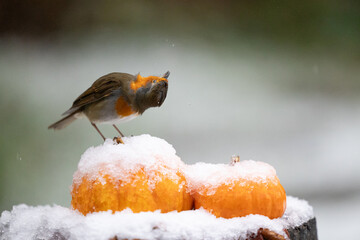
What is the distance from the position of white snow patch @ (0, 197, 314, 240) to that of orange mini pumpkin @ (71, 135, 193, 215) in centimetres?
2

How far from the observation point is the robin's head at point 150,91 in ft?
2.10

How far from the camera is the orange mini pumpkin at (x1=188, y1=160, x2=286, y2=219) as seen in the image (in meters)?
0.61

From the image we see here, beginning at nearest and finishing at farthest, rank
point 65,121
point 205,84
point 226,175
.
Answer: point 226,175 < point 65,121 < point 205,84

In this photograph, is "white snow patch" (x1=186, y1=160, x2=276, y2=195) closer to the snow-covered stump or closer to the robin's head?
the snow-covered stump

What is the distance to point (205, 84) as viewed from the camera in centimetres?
114

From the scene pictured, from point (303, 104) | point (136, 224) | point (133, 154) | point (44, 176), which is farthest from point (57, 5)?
point (303, 104)

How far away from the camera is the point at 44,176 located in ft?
3.29

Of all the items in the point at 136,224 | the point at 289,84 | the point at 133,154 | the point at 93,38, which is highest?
the point at 289,84

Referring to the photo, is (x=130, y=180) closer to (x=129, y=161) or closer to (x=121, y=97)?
(x=129, y=161)

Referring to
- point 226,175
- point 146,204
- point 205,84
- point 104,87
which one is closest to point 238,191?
point 226,175

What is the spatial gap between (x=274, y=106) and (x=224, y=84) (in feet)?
0.70

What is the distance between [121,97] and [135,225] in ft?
0.72

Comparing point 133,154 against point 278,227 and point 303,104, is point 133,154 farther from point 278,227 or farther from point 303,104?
point 303,104

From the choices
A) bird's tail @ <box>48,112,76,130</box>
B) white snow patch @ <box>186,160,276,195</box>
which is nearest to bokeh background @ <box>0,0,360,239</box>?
bird's tail @ <box>48,112,76,130</box>
